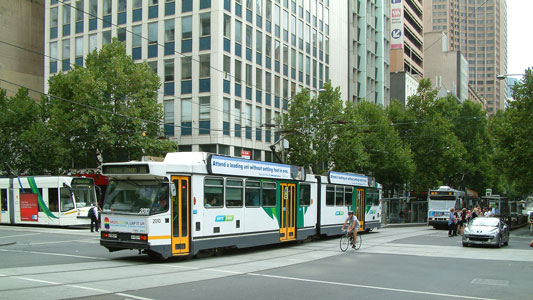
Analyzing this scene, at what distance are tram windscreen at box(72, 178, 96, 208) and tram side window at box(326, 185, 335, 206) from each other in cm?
1588

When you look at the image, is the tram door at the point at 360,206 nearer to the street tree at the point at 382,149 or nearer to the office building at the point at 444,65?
the street tree at the point at 382,149

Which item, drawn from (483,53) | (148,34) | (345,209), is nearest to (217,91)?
(148,34)

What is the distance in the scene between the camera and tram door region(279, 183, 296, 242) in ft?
67.8

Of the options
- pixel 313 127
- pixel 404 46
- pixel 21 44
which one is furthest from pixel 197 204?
pixel 404 46

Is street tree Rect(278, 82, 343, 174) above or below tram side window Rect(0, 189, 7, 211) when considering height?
above

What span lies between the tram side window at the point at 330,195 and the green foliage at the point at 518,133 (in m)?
17.2

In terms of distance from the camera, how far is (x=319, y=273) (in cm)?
1382

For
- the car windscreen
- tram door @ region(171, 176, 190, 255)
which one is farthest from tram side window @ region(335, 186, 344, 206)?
tram door @ region(171, 176, 190, 255)

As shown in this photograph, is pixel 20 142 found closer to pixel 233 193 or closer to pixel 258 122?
pixel 258 122

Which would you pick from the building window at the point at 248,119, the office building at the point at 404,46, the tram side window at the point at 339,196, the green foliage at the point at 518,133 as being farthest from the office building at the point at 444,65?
the tram side window at the point at 339,196

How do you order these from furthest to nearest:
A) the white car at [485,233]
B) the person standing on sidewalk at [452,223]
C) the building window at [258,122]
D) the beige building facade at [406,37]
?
the beige building facade at [406,37], the building window at [258,122], the person standing on sidewalk at [452,223], the white car at [485,233]

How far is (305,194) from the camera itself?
22.4 metres

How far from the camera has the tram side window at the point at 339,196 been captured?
83.1 feet

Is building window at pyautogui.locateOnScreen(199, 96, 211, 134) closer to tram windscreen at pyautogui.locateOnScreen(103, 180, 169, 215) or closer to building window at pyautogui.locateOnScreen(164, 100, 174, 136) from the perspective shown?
building window at pyautogui.locateOnScreen(164, 100, 174, 136)
